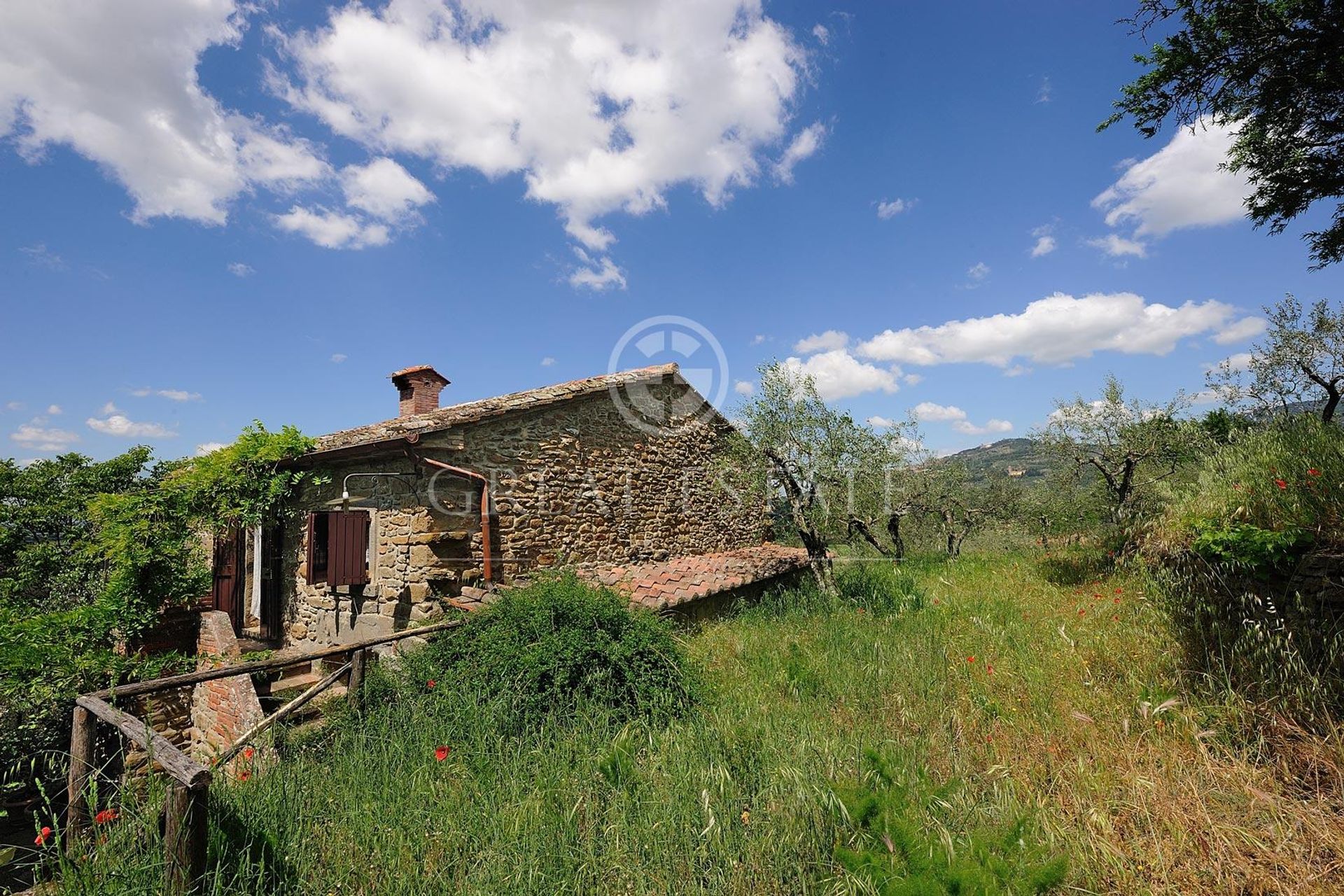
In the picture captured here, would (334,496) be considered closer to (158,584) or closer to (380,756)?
(158,584)

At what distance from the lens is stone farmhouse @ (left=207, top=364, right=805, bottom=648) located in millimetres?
8227

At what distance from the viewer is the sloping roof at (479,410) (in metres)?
8.28

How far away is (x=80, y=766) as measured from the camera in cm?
354

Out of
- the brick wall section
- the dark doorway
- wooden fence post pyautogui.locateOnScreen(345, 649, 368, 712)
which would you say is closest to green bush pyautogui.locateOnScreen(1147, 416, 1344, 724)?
wooden fence post pyautogui.locateOnScreen(345, 649, 368, 712)

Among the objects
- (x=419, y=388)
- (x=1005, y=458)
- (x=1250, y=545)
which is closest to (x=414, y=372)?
(x=419, y=388)

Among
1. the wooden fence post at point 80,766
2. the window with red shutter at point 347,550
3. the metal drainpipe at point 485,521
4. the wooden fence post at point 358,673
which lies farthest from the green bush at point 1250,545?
the window with red shutter at point 347,550

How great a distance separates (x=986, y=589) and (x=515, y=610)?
794cm

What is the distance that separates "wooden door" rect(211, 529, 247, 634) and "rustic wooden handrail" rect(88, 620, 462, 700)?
20.0 ft

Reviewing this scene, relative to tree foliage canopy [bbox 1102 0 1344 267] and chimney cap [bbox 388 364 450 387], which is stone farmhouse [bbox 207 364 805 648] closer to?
chimney cap [bbox 388 364 450 387]

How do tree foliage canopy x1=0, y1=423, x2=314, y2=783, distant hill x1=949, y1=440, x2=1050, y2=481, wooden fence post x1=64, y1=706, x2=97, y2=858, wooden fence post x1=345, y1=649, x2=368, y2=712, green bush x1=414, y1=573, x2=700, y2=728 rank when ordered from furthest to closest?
distant hill x1=949, y1=440, x2=1050, y2=481
tree foliage canopy x1=0, y1=423, x2=314, y2=783
wooden fence post x1=345, y1=649, x2=368, y2=712
green bush x1=414, y1=573, x2=700, y2=728
wooden fence post x1=64, y1=706, x2=97, y2=858

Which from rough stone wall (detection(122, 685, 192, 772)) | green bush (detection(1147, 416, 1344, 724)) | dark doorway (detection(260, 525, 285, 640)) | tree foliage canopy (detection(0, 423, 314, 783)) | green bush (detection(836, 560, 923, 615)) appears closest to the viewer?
green bush (detection(1147, 416, 1344, 724))

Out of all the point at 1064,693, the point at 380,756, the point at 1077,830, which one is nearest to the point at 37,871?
the point at 380,756

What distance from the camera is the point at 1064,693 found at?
15.2ft

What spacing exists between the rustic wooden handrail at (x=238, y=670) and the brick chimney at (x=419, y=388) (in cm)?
752
